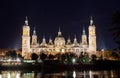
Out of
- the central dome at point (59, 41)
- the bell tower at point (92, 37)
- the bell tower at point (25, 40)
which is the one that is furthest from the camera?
the central dome at point (59, 41)

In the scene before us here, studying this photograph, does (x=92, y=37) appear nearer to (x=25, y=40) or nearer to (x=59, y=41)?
(x=59, y=41)

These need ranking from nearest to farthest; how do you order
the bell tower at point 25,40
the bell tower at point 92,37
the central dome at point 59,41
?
1. the bell tower at point 25,40
2. the bell tower at point 92,37
3. the central dome at point 59,41

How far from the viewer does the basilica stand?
15475 centimetres

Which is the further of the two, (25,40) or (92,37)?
(92,37)

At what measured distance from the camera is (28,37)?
157750 mm

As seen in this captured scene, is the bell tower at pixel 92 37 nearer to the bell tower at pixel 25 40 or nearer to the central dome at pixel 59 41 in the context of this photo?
the central dome at pixel 59 41

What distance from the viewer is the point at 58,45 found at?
523ft

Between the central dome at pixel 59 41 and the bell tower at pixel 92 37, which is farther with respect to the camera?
the central dome at pixel 59 41

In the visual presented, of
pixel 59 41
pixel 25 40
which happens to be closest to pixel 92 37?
pixel 59 41

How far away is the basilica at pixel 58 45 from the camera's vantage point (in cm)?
15475

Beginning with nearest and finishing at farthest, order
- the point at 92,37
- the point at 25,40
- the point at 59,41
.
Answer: the point at 25,40
the point at 92,37
the point at 59,41

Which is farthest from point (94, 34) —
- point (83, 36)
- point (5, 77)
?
point (5, 77)

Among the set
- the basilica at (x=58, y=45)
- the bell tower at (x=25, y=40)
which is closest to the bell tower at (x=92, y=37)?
the basilica at (x=58, y=45)

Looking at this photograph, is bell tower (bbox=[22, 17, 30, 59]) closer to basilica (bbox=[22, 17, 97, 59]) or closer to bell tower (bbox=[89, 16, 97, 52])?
basilica (bbox=[22, 17, 97, 59])
